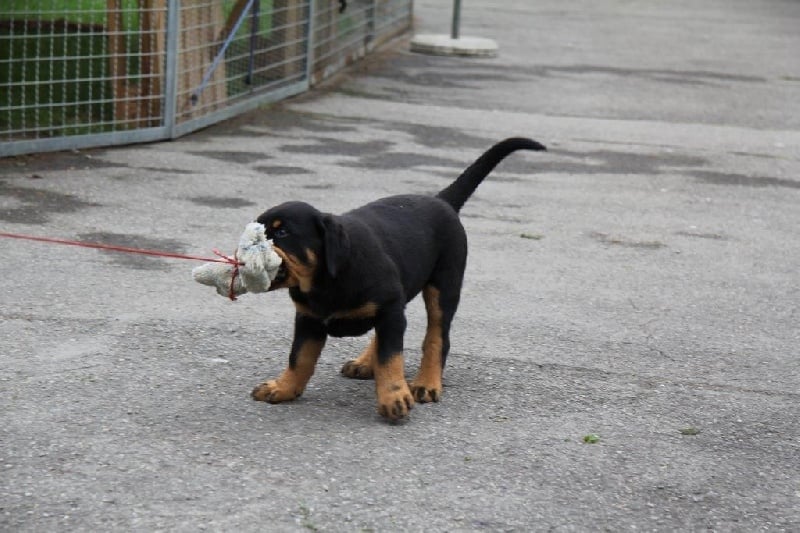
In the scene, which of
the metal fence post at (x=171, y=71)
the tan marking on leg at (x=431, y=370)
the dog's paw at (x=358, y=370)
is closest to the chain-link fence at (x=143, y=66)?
the metal fence post at (x=171, y=71)

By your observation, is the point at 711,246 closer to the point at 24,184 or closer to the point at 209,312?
the point at 209,312

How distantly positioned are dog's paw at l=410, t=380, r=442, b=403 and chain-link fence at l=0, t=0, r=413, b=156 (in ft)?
14.5

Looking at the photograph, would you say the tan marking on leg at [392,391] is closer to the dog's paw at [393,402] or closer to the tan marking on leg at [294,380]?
the dog's paw at [393,402]

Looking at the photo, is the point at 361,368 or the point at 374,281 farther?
the point at 361,368

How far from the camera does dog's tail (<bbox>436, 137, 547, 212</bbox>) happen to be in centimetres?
515

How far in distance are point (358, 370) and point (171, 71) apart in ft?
16.8

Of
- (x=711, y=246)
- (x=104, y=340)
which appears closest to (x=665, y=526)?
(x=104, y=340)

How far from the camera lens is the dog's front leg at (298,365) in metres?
4.53

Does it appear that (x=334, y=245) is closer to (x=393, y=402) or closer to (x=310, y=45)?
(x=393, y=402)

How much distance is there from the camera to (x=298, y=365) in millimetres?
4570

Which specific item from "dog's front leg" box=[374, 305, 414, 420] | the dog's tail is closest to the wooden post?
the dog's tail

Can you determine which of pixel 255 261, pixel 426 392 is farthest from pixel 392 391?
pixel 255 261

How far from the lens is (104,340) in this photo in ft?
17.2

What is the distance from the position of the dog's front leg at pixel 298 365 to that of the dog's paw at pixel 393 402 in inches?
11.4
